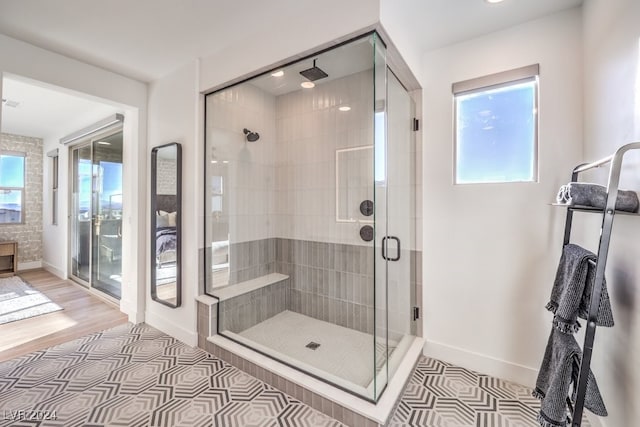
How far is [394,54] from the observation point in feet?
6.12

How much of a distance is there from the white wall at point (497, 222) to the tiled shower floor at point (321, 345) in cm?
64

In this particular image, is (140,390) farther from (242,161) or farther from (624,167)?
(624,167)

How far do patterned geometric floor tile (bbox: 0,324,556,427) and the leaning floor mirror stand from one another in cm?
60

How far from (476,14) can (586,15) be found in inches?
24.4

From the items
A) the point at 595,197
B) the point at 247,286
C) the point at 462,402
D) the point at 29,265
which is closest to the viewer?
the point at 595,197

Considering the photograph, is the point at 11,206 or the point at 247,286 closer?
the point at 247,286

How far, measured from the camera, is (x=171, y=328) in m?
2.72

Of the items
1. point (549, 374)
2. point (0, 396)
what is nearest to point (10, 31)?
point (0, 396)

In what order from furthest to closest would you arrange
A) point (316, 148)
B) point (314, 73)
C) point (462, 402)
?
point (316, 148), point (314, 73), point (462, 402)

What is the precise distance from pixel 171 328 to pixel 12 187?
4944 mm

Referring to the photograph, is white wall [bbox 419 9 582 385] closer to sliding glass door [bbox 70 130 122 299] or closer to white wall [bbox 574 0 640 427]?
white wall [bbox 574 0 640 427]

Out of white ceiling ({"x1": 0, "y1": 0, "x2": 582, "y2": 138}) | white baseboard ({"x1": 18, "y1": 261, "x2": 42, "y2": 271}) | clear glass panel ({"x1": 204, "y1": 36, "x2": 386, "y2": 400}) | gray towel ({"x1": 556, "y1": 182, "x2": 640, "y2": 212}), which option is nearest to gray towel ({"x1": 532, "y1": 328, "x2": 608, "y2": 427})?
gray towel ({"x1": 556, "y1": 182, "x2": 640, "y2": 212})

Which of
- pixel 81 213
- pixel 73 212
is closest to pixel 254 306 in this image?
pixel 81 213

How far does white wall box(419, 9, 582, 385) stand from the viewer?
1.87 metres
